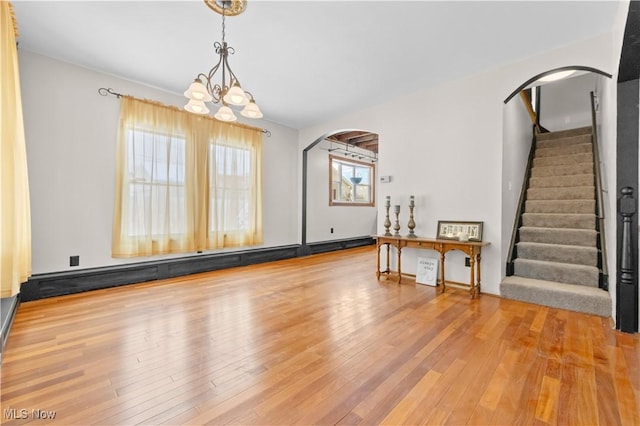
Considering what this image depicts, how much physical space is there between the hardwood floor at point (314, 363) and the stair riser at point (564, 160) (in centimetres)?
313

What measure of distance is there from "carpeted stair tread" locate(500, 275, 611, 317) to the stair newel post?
0.42 meters

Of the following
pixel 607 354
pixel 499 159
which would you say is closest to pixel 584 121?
pixel 499 159

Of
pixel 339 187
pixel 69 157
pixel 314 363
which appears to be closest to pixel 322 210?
pixel 339 187

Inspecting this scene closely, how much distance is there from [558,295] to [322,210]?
480 cm

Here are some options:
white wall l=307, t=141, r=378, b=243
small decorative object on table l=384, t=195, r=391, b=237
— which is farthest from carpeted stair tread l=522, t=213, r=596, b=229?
white wall l=307, t=141, r=378, b=243

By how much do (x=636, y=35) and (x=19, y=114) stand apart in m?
5.08

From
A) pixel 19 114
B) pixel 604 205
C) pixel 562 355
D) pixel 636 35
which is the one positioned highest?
pixel 636 35

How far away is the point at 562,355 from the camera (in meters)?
1.98

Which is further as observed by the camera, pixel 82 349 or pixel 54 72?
pixel 54 72

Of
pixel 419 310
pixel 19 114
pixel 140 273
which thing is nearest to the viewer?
pixel 19 114

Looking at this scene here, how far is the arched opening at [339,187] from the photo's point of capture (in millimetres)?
6594

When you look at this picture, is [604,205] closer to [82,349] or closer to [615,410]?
[615,410]

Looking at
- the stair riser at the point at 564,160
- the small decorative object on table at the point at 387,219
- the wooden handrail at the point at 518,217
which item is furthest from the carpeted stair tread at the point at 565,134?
the small decorative object on table at the point at 387,219

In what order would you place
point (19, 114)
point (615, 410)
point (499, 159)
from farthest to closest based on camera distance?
point (499, 159), point (19, 114), point (615, 410)
